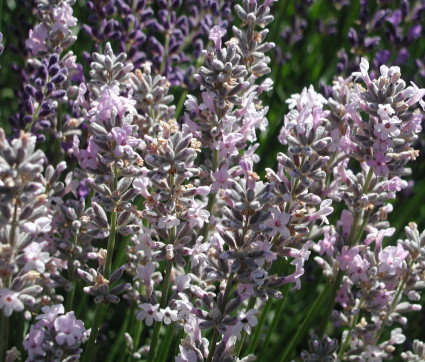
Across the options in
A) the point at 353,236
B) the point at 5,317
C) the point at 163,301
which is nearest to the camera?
the point at 5,317

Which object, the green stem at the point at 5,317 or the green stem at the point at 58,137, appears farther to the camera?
the green stem at the point at 58,137

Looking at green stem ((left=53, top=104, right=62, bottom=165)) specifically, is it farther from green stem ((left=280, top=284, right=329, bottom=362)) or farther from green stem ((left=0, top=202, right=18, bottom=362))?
green stem ((left=280, top=284, right=329, bottom=362))

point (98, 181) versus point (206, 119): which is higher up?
point (206, 119)

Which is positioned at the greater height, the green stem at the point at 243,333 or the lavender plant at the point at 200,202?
the lavender plant at the point at 200,202

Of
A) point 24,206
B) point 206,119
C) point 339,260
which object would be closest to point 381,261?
point 339,260

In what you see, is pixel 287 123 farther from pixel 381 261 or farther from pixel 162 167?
pixel 381 261

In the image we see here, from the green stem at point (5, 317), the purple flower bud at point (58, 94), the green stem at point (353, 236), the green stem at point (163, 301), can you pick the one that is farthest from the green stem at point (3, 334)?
the green stem at point (353, 236)

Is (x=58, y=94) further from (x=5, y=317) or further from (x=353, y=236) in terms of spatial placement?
(x=353, y=236)

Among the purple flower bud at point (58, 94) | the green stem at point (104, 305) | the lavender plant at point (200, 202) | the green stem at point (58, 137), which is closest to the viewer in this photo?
the lavender plant at point (200, 202)

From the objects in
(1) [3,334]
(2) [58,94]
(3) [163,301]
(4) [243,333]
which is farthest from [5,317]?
(2) [58,94]

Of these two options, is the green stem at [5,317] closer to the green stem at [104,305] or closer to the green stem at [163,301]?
the green stem at [104,305]

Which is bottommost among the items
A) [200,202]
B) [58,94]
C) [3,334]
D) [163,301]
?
[3,334]
